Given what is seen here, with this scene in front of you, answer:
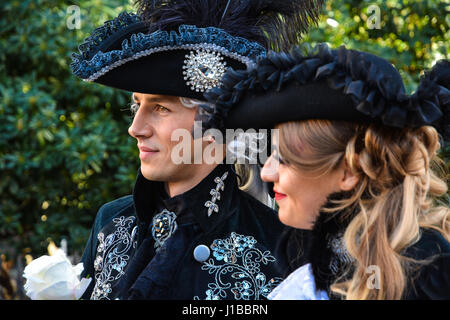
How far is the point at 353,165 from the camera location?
164cm

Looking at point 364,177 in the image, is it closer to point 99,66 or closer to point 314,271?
point 314,271

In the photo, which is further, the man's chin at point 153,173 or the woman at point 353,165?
the man's chin at point 153,173

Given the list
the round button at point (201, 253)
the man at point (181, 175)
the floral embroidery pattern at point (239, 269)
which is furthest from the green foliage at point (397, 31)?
the round button at point (201, 253)

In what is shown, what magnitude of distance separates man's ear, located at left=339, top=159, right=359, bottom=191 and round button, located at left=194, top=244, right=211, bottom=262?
1.91ft

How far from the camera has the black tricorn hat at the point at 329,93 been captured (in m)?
1.51

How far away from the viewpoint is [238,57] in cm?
215

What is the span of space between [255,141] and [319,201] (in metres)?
0.37

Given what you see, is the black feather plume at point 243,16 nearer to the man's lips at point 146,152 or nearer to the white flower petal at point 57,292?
the man's lips at point 146,152

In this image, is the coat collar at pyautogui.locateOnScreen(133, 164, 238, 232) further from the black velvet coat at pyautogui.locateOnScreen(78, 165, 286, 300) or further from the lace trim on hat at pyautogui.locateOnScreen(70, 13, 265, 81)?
the lace trim on hat at pyautogui.locateOnScreen(70, 13, 265, 81)

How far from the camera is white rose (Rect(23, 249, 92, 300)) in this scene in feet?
5.73

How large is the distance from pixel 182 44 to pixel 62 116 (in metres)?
2.14

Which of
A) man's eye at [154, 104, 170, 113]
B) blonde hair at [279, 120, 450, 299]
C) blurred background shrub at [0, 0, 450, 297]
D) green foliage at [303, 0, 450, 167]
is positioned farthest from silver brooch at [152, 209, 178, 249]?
green foliage at [303, 0, 450, 167]
